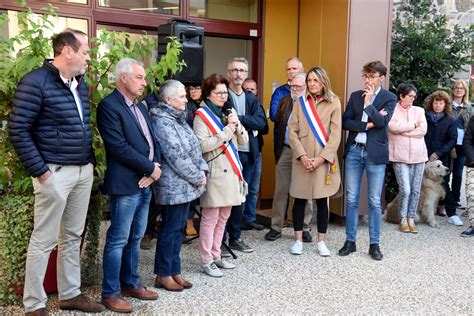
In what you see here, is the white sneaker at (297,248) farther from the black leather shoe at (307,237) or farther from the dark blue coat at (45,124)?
the dark blue coat at (45,124)

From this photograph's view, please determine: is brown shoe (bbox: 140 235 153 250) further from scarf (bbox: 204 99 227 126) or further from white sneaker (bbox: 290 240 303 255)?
scarf (bbox: 204 99 227 126)

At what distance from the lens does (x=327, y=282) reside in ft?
14.8

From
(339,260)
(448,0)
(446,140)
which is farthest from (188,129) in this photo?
(448,0)

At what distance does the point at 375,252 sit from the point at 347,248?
272mm

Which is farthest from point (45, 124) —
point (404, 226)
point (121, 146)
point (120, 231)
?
point (404, 226)

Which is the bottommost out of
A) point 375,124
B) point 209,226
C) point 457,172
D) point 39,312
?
point 39,312

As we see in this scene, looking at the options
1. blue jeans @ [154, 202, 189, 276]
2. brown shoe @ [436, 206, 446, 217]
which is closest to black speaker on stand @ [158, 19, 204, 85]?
blue jeans @ [154, 202, 189, 276]

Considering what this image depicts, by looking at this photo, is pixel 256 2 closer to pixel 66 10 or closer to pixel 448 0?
pixel 66 10

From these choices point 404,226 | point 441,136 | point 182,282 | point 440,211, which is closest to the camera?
point 182,282

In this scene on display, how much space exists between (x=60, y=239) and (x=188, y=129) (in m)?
1.23

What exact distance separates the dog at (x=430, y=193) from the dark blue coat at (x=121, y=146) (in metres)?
3.94

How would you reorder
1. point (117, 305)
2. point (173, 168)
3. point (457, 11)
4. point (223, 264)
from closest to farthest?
1. point (117, 305)
2. point (173, 168)
3. point (223, 264)
4. point (457, 11)

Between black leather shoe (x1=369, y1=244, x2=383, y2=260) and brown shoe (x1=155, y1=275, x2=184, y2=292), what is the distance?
1.98m

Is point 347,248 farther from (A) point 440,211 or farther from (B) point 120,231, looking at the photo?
(A) point 440,211
